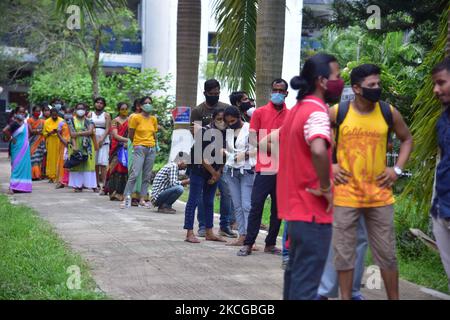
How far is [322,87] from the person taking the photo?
5578 mm

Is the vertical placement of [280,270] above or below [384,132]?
below

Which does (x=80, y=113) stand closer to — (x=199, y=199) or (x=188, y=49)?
(x=188, y=49)

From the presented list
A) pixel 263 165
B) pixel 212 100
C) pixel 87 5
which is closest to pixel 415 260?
pixel 263 165

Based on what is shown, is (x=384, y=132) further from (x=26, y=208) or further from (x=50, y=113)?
(x=50, y=113)

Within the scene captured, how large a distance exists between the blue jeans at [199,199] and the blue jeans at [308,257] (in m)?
4.54

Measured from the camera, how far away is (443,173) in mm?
6168

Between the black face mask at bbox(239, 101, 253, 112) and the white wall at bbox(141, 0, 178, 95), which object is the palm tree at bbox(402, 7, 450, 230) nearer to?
the black face mask at bbox(239, 101, 253, 112)

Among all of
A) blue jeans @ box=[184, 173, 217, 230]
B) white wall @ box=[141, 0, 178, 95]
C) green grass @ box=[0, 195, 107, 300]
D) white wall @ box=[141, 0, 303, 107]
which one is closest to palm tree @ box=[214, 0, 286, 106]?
blue jeans @ box=[184, 173, 217, 230]

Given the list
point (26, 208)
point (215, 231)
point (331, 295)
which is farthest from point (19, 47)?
point (331, 295)

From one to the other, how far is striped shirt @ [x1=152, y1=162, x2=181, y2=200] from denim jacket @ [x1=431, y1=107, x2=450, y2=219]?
22.5 feet

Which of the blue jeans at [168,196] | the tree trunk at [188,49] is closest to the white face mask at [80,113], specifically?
the tree trunk at [188,49]

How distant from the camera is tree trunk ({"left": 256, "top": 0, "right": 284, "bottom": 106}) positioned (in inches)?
463

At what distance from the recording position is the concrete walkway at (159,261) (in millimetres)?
7053

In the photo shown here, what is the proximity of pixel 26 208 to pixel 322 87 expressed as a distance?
834 centimetres
